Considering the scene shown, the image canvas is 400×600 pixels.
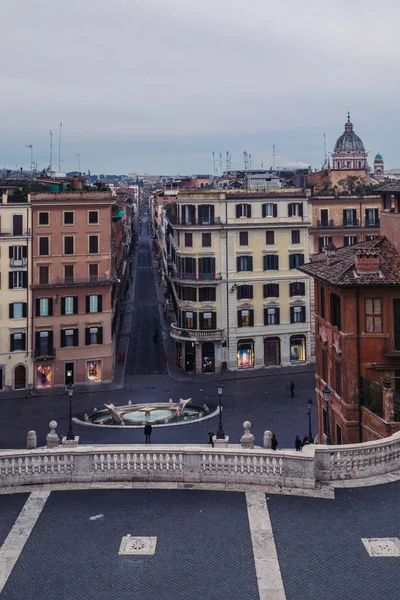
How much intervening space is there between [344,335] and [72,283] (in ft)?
110

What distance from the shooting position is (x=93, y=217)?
58.5 metres

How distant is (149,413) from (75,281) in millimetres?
16351

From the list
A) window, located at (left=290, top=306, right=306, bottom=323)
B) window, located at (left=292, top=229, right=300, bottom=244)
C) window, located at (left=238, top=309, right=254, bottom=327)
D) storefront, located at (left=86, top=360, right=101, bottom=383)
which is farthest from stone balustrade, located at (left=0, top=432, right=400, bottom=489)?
window, located at (left=292, top=229, right=300, bottom=244)

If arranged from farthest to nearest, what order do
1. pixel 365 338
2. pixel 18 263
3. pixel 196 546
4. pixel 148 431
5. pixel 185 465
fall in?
pixel 18 263, pixel 148 431, pixel 365 338, pixel 185 465, pixel 196 546

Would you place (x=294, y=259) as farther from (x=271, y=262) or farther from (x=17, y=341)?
(x=17, y=341)

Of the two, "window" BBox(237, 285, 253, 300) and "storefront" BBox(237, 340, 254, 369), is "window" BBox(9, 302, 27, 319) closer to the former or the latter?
"window" BBox(237, 285, 253, 300)

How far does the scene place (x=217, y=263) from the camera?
63.1 metres

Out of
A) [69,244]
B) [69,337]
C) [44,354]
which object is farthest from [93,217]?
[44,354]

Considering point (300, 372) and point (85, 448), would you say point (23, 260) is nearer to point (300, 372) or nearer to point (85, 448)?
point (300, 372)

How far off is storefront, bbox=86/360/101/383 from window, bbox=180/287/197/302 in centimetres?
1076

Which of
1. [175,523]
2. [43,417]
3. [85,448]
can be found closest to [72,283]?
[43,417]

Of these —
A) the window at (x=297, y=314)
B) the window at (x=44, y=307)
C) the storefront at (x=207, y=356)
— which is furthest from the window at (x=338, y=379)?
the window at (x=297, y=314)

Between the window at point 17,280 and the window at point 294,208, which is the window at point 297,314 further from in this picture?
the window at point 17,280

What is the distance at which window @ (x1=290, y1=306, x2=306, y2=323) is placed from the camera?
6494cm
